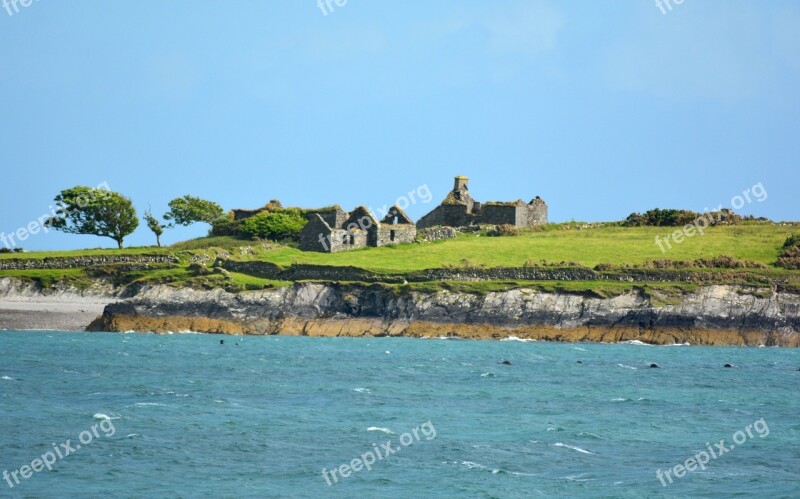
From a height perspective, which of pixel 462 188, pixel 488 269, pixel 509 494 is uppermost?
pixel 462 188

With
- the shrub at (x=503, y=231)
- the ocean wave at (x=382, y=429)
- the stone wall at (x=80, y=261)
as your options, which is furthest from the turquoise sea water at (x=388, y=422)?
the shrub at (x=503, y=231)

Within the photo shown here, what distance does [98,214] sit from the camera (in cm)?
10700

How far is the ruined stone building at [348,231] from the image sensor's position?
9950cm

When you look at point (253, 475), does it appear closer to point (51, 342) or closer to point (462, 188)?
point (51, 342)

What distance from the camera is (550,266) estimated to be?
3359 inches

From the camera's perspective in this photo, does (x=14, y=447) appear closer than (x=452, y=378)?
Yes

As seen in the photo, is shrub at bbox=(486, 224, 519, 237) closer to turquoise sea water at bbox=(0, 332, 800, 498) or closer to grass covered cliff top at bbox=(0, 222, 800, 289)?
grass covered cliff top at bbox=(0, 222, 800, 289)

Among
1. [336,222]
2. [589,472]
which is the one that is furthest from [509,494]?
[336,222]

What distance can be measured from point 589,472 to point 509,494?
3539mm

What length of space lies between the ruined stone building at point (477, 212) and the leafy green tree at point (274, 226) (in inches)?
573

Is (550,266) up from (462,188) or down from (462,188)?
down

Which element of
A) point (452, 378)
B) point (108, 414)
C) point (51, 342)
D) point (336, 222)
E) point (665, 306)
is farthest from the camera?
point (336, 222)

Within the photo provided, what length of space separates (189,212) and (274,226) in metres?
14.0

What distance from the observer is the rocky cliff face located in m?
77.8
